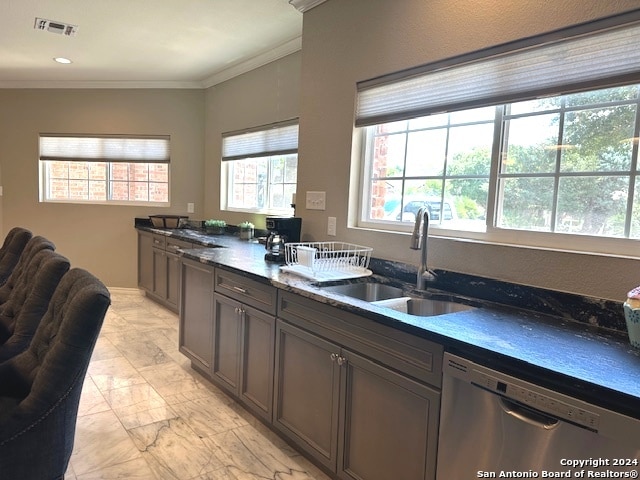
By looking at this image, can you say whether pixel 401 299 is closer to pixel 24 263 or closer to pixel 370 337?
pixel 370 337

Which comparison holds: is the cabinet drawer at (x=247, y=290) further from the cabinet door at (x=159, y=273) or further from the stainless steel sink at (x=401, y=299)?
the cabinet door at (x=159, y=273)

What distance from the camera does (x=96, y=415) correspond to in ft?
7.91

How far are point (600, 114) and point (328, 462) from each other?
5.90 ft

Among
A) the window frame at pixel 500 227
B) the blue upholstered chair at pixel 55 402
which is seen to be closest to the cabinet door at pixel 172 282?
the window frame at pixel 500 227

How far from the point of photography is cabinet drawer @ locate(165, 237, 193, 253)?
410 cm

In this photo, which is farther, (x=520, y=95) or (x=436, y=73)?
(x=436, y=73)

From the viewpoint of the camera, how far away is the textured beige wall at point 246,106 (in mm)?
3814

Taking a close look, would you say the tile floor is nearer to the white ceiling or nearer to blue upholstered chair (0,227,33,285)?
blue upholstered chair (0,227,33,285)

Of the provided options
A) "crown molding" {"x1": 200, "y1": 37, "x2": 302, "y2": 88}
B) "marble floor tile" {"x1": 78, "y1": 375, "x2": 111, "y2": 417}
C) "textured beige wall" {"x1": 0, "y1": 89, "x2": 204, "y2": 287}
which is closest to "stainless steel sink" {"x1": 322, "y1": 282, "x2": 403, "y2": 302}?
"marble floor tile" {"x1": 78, "y1": 375, "x2": 111, "y2": 417}

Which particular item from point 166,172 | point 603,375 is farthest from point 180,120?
point 603,375

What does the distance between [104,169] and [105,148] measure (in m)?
0.27

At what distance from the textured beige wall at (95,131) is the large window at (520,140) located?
334cm

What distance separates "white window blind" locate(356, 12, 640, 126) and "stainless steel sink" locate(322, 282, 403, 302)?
91cm

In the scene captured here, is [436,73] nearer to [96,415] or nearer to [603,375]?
[603,375]
